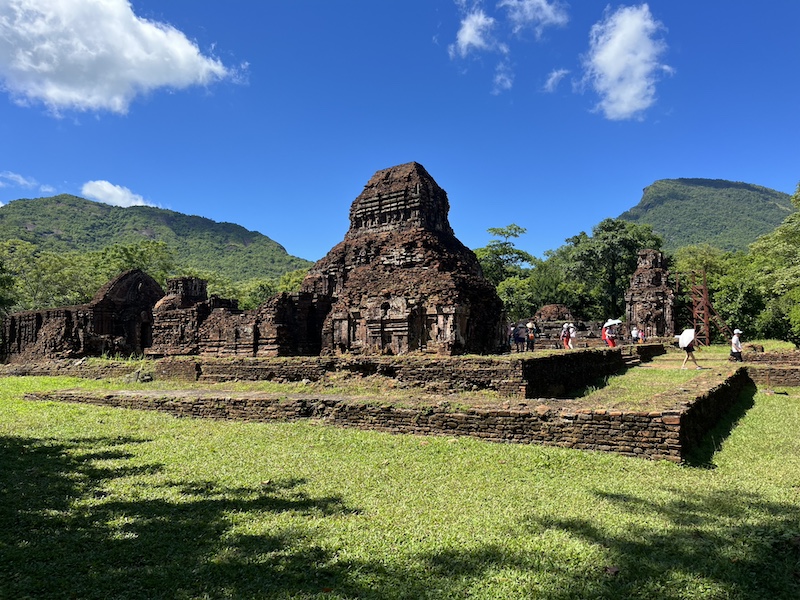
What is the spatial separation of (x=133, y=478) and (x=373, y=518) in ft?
9.89

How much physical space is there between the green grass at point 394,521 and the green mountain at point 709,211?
102 m

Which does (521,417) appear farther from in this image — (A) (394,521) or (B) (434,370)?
(B) (434,370)

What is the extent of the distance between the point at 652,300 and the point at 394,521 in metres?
29.7

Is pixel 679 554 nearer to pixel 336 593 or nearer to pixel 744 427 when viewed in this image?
pixel 336 593

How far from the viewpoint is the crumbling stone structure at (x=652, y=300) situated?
29.5 metres

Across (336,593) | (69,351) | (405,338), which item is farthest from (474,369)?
(69,351)

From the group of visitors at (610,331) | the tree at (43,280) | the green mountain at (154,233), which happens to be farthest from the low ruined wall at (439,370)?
the green mountain at (154,233)

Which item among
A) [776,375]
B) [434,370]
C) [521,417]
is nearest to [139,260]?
[434,370]

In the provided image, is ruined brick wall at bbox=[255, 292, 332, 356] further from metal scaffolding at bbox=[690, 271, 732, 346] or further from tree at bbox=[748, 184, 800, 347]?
metal scaffolding at bbox=[690, 271, 732, 346]

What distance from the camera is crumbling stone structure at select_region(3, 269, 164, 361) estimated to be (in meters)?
22.4

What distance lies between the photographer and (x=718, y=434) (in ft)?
24.4

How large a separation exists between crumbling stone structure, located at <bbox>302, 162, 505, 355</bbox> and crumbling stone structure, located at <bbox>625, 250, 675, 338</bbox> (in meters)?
15.8

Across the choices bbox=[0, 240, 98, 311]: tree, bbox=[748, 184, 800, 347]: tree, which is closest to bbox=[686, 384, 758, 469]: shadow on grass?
bbox=[748, 184, 800, 347]: tree

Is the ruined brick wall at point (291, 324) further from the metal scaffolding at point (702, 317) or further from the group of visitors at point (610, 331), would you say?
the metal scaffolding at point (702, 317)
